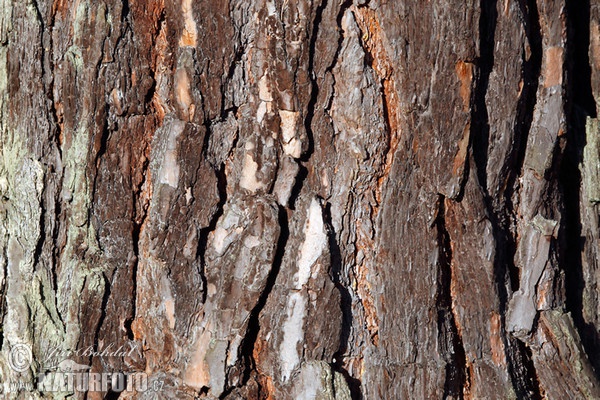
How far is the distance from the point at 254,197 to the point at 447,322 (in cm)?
52

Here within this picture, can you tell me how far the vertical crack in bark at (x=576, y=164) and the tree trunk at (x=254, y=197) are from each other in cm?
29

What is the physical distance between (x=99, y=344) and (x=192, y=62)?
0.62 meters

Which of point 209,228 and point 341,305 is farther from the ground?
point 209,228

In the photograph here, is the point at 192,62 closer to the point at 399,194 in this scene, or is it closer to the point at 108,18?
the point at 108,18

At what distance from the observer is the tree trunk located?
1.48 meters

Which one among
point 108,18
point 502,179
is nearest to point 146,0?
point 108,18

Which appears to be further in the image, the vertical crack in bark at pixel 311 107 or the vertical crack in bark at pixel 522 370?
the vertical crack in bark at pixel 522 370

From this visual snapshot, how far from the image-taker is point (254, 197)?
1.49 metres

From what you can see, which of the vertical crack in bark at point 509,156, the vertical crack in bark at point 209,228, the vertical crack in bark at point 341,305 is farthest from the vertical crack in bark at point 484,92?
the vertical crack in bark at point 209,228

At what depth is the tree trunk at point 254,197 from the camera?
1482mm

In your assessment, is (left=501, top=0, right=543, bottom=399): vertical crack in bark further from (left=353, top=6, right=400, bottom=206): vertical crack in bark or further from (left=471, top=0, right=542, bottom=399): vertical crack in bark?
(left=353, top=6, right=400, bottom=206): vertical crack in bark

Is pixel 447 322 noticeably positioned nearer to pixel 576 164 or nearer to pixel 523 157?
pixel 523 157

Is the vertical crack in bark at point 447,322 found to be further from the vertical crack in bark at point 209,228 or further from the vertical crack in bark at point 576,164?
the vertical crack in bark at point 209,228

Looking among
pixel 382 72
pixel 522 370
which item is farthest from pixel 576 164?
pixel 382 72
